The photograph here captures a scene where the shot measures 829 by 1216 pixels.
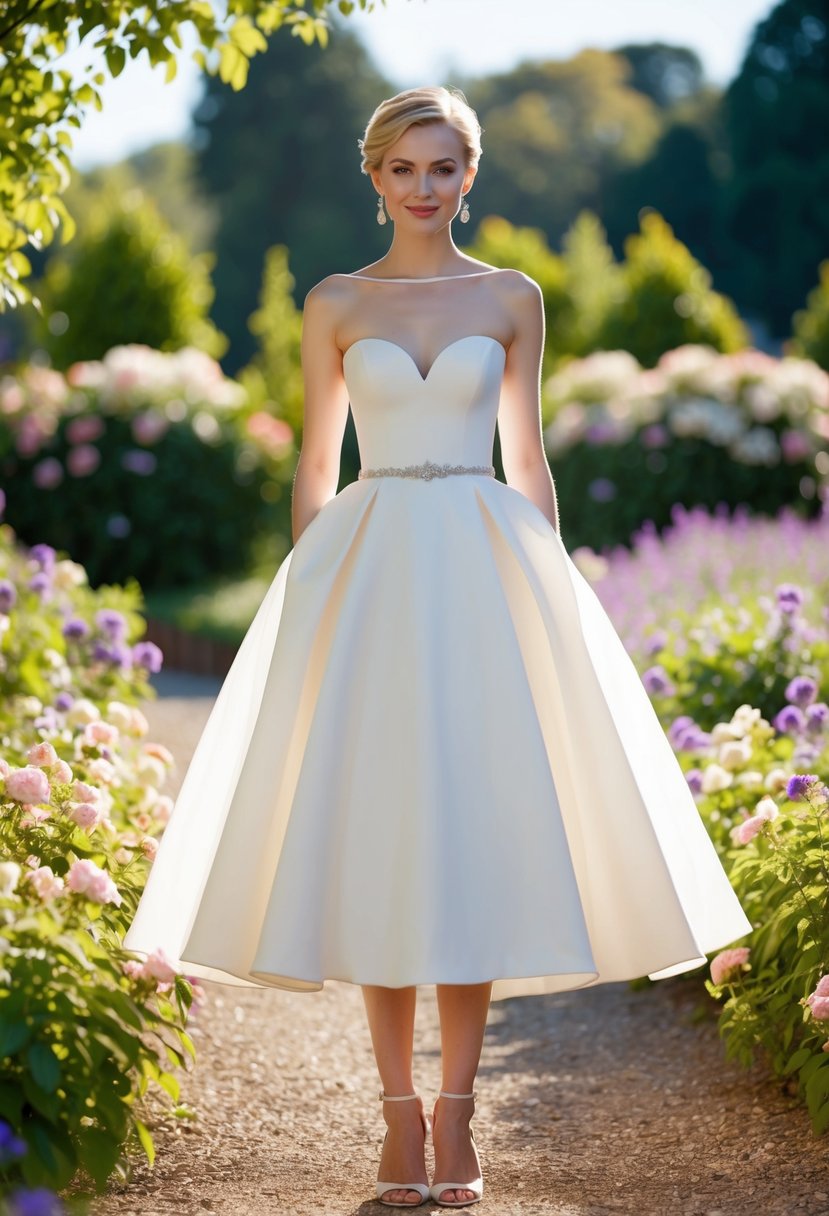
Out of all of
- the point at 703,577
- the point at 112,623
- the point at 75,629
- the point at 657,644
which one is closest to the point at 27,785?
the point at 75,629

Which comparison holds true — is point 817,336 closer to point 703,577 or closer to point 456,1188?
point 703,577

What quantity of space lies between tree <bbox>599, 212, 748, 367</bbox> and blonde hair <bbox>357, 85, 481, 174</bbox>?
37.8 feet

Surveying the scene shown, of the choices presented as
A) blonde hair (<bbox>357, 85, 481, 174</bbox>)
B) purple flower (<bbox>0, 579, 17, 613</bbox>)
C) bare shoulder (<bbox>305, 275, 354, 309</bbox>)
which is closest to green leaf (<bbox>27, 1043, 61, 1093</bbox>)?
bare shoulder (<bbox>305, 275, 354, 309</bbox>)

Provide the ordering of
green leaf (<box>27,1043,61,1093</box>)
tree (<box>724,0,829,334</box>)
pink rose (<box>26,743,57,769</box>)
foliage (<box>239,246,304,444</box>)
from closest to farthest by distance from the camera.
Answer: green leaf (<box>27,1043,61,1093</box>) < pink rose (<box>26,743,57,769</box>) < foliage (<box>239,246,304,444</box>) < tree (<box>724,0,829,334</box>)

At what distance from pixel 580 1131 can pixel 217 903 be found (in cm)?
114

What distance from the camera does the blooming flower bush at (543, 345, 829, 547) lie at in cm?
1098

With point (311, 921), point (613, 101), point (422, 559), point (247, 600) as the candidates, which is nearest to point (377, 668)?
point (422, 559)

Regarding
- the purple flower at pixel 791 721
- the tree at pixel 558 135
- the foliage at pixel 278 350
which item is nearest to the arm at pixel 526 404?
the purple flower at pixel 791 721

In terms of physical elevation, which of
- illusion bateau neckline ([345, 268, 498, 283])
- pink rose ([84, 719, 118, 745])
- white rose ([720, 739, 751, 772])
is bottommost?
pink rose ([84, 719, 118, 745])

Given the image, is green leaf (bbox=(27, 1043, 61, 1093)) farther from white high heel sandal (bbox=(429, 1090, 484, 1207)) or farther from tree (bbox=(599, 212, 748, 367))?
tree (bbox=(599, 212, 748, 367))

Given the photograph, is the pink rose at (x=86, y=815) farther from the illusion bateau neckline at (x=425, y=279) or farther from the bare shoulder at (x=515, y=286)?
the bare shoulder at (x=515, y=286)

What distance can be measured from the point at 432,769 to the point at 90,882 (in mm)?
626

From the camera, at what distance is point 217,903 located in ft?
9.33

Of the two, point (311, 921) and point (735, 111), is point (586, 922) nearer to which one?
point (311, 921)
